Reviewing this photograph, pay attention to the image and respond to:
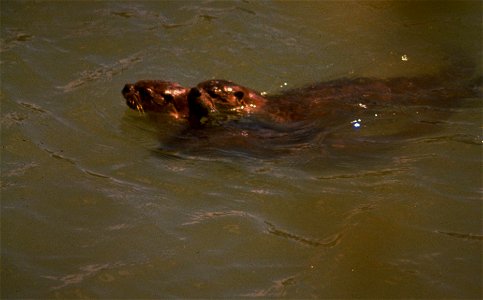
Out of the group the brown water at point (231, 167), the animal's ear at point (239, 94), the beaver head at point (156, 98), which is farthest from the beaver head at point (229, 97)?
the brown water at point (231, 167)

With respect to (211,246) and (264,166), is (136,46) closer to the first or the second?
(264,166)

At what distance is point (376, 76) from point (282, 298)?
14.1ft

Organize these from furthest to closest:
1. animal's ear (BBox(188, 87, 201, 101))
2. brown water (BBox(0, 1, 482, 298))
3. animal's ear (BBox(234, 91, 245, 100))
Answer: animal's ear (BBox(234, 91, 245, 100)) < animal's ear (BBox(188, 87, 201, 101)) < brown water (BBox(0, 1, 482, 298))

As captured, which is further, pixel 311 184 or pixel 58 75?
pixel 58 75

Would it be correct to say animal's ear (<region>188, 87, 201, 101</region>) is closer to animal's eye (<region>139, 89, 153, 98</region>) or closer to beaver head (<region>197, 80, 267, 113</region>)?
→ beaver head (<region>197, 80, 267, 113</region>)

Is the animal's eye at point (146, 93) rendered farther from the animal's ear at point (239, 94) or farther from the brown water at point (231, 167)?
the animal's ear at point (239, 94)

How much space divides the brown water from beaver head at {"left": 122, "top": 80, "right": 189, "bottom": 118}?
17 cm

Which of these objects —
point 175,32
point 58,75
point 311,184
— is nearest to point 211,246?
point 311,184

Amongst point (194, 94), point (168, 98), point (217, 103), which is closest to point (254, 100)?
point (217, 103)

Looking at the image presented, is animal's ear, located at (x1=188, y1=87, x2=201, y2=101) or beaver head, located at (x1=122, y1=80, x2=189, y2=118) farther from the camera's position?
beaver head, located at (x1=122, y1=80, x2=189, y2=118)

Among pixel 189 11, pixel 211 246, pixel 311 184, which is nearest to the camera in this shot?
pixel 211 246

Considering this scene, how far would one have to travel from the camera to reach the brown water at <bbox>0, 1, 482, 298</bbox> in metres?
4.73

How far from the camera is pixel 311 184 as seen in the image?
575 centimetres

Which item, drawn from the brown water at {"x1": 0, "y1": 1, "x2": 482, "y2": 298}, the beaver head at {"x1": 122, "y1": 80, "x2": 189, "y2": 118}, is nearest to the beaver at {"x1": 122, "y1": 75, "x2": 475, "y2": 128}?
the beaver head at {"x1": 122, "y1": 80, "x2": 189, "y2": 118}
